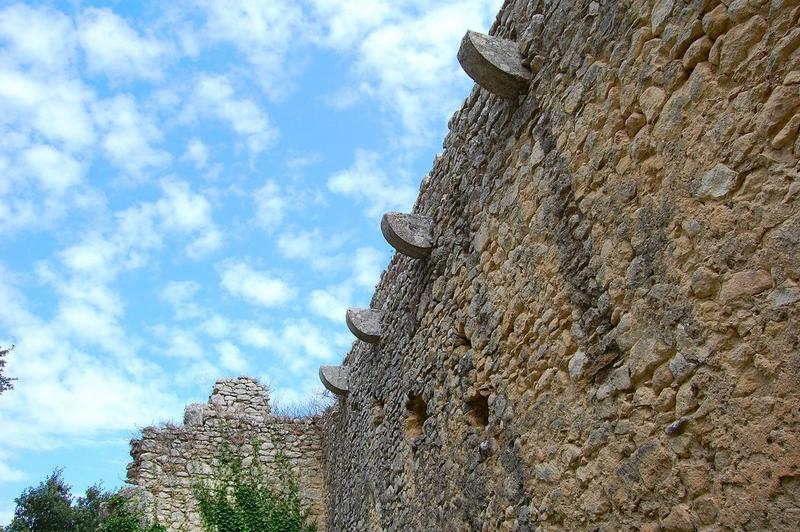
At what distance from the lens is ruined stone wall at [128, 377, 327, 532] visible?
11.0 m

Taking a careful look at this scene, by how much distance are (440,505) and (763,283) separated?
3714 mm

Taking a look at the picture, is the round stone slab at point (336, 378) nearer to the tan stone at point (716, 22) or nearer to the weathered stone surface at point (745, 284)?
the weathered stone surface at point (745, 284)

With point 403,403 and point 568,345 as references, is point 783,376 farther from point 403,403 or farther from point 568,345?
point 403,403

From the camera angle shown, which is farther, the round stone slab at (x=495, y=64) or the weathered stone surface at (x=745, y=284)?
the round stone slab at (x=495, y=64)

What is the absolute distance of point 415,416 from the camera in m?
6.63

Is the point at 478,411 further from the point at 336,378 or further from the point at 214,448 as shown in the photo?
the point at 214,448

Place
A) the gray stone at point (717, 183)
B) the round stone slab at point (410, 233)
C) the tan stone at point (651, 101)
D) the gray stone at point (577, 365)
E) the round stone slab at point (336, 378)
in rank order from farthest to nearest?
the round stone slab at point (336, 378), the round stone slab at point (410, 233), the gray stone at point (577, 365), the tan stone at point (651, 101), the gray stone at point (717, 183)

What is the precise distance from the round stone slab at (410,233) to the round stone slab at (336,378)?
13.7ft

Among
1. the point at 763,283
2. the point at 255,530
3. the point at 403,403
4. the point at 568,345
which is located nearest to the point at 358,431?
the point at 403,403

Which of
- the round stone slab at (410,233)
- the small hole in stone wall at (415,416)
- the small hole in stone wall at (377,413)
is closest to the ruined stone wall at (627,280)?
the round stone slab at (410,233)

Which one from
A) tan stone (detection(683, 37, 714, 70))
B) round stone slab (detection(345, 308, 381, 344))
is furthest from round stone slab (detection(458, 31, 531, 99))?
round stone slab (detection(345, 308, 381, 344))

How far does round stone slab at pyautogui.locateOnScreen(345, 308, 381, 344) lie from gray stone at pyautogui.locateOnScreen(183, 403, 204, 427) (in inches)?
190

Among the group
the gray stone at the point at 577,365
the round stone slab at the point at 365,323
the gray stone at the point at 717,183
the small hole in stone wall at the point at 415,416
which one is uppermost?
the round stone slab at the point at 365,323

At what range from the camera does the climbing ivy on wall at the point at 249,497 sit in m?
10.9
